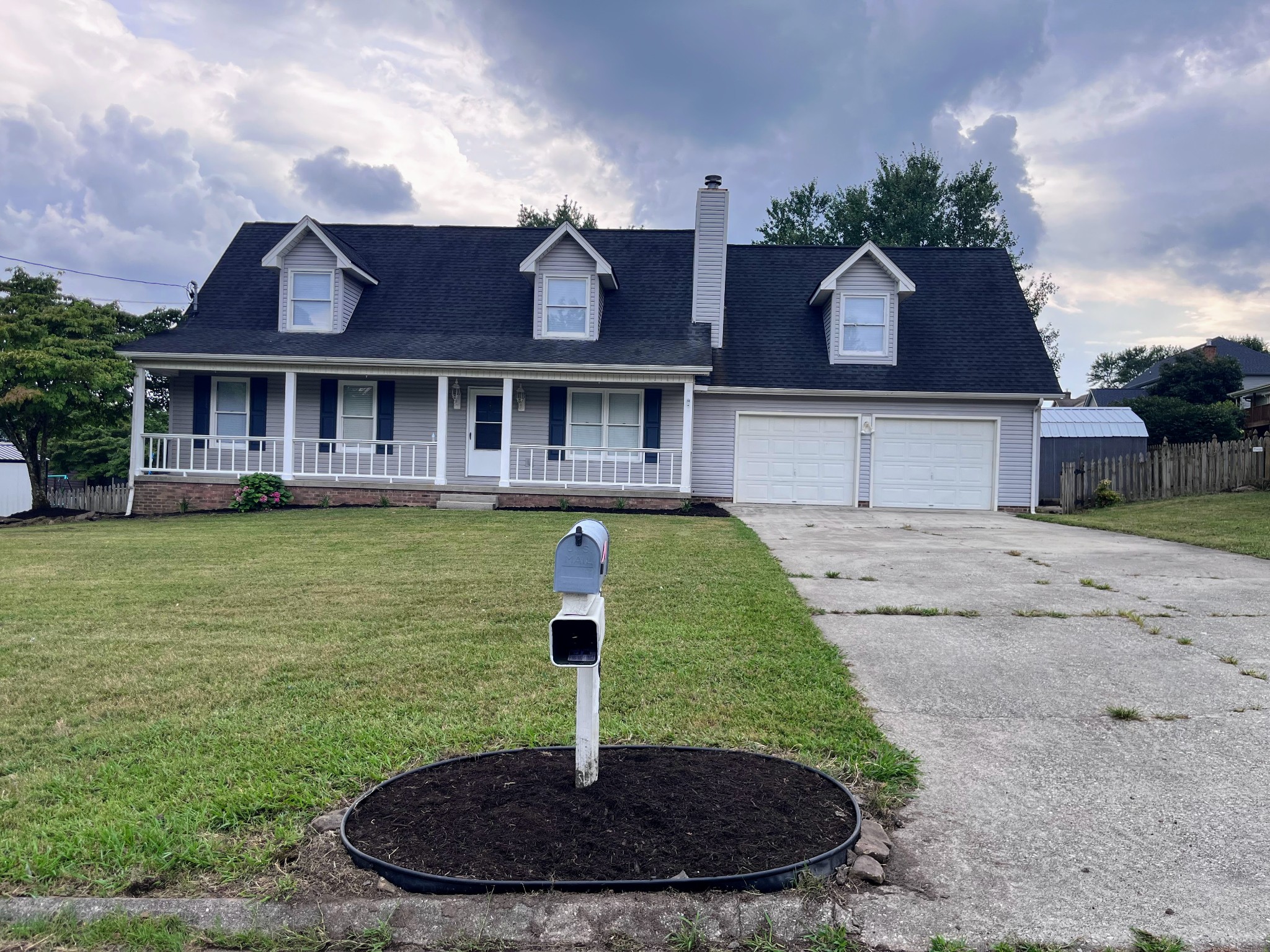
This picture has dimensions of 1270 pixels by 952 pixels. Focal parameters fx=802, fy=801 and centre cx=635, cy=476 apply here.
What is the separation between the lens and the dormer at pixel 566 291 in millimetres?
18125

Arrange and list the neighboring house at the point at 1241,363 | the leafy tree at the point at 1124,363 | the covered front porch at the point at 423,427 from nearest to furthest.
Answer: the covered front porch at the point at 423,427 < the neighboring house at the point at 1241,363 < the leafy tree at the point at 1124,363

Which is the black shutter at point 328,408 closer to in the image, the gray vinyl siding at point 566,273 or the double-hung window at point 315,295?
the double-hung window at point 315,295

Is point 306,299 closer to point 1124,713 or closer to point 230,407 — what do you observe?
point 230,407

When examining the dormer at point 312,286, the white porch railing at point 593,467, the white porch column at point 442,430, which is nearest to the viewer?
the white porch column at point 442,430

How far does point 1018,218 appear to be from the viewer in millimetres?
35500

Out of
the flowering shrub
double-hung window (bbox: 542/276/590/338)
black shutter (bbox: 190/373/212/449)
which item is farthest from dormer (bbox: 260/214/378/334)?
double-hung window (bbox: 542/276/590/338)

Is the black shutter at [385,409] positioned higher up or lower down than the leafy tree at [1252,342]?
lower down

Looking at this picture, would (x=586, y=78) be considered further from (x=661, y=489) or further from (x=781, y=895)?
(x=781, y=895)

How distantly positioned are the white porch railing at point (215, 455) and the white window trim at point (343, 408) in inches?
52.5

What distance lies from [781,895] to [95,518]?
18.2 metres

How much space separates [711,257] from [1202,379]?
108 feet

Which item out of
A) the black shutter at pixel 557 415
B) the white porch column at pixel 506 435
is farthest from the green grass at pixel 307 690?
the black shutter at pixel 557 415

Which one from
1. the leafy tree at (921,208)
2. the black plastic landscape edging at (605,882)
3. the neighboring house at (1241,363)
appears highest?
the leafy tree at (921,208)

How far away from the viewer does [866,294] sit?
59.7 ft
